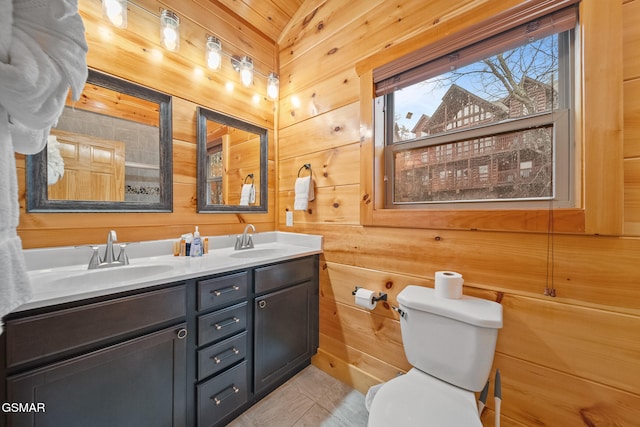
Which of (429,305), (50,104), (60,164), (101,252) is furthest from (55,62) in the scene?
(429,305)

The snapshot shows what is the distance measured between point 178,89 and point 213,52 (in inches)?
13.6

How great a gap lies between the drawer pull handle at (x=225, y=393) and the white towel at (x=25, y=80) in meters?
0.91

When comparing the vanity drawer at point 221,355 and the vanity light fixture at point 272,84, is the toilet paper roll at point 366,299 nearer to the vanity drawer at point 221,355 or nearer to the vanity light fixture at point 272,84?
the vanity drawer at point 221,355

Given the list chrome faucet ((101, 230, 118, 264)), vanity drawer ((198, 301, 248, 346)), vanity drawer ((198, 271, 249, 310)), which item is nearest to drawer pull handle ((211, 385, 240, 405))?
vanity drawer ((198, 301, 248, 346))

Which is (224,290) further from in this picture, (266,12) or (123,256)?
(266,12)

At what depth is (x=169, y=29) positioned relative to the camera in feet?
4.63

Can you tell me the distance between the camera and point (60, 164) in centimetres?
116

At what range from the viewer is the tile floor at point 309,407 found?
1293 millimetres

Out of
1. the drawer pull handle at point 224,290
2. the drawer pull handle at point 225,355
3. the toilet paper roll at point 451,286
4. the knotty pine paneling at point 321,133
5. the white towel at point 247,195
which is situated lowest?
the drawer pull handle at point 225,355

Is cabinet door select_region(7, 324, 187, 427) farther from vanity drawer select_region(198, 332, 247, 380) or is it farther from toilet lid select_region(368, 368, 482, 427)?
toilet lid select_region(368, 368, 482, 427)

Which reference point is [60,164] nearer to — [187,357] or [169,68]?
[169,68]

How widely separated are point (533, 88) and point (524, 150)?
0.28 metres

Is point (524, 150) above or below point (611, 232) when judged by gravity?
above

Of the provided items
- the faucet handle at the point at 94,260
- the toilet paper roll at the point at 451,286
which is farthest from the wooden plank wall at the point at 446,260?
the faucet handle at the point at 94,260
